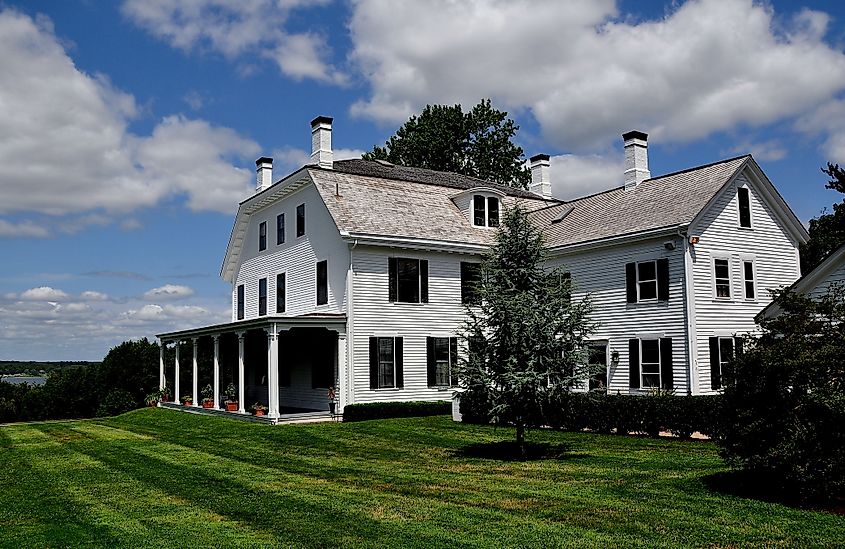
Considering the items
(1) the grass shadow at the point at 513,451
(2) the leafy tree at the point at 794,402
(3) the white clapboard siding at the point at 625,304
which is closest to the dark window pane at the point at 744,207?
(3) the white clapboard siding at the point at 625,304

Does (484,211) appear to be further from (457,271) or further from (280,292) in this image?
(280,292)

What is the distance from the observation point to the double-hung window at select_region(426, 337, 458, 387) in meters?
26.1

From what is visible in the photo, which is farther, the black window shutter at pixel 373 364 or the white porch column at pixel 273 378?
the black window shutter at pixel 373 364

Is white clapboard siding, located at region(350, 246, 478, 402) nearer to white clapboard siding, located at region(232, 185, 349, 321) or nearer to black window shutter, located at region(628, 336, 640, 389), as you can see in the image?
white clapboard siding, located at region(232, 185, 349, 321)

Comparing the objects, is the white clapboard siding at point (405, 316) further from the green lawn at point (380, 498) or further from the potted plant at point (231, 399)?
the green lawn at point (380, 498)

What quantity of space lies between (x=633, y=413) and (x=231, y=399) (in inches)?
586

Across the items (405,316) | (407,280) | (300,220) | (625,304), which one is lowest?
(405,316)

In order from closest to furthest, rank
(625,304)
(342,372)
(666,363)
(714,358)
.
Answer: (714,358), (666,363), (625,304), (342,372)

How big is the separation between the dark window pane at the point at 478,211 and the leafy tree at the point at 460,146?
71.5 ft

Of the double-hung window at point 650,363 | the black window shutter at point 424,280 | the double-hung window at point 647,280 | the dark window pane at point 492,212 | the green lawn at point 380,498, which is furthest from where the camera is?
the dark window pane at point 492,212

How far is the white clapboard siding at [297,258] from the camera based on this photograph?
25453 millimetres

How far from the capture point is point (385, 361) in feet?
82.2

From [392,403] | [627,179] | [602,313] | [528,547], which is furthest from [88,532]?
[627,179]

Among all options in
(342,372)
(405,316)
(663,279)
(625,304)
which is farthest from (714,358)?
(342,372)
